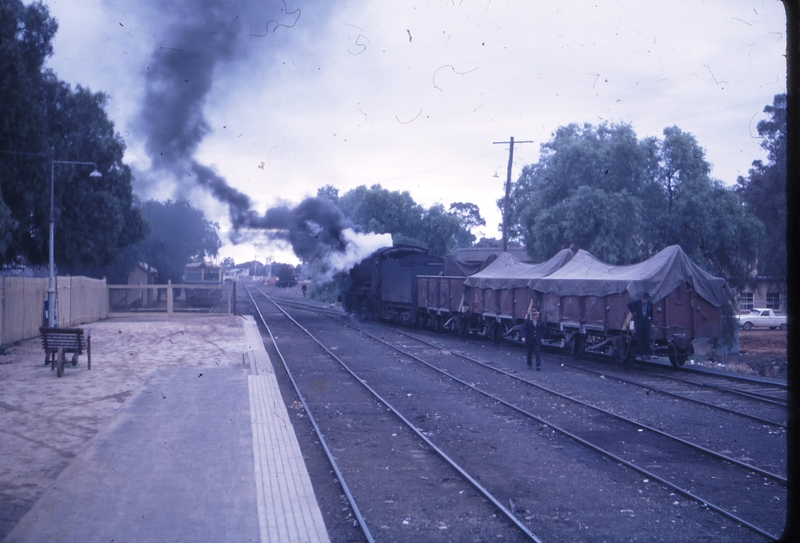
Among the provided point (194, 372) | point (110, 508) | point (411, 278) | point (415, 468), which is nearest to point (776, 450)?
point (415, 468)

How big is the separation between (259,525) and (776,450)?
687 cm

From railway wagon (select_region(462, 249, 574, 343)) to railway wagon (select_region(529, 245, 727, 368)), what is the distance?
7.94 ft

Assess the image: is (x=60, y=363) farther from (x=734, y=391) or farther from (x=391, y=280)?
(x=391, y=280)

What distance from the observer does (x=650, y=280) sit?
15.1 m

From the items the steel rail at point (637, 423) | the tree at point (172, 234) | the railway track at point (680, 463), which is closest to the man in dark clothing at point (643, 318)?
the steel rail at point (637, 423)

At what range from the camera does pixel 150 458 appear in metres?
7.23

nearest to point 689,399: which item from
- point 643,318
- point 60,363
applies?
point 643,318

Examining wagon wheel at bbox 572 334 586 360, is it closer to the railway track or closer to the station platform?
the railway track

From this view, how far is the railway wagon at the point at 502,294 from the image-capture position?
783 inches

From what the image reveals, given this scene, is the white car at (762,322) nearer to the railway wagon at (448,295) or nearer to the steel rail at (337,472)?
the railway wagon at (448,295)

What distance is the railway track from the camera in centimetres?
623

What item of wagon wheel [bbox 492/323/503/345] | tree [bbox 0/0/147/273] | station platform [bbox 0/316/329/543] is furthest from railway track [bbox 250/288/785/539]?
tree [bbox 0/0/147/273]

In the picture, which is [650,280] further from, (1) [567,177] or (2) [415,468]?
(1) [567,177]

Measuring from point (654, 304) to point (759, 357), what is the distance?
1297 cm
